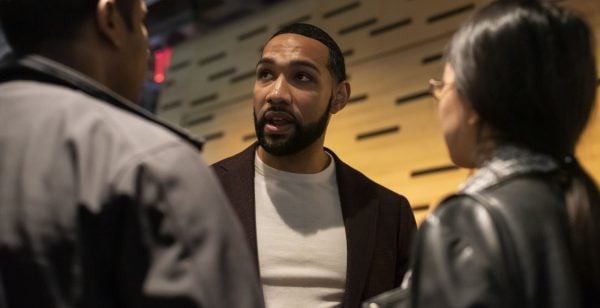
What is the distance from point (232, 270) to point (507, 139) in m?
0.50

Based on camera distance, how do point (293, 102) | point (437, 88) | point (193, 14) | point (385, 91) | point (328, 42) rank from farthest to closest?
1. point (193, 14)
2. point (385, 91)
3. point (328, 42)
4. point (293, 102)
5. point (437, 88)

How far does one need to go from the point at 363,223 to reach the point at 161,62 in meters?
3.54

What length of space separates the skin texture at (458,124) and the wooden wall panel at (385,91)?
68.1 inches

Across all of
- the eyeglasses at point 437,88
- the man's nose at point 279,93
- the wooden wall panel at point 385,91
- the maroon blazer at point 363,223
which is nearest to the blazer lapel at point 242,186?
the maroon blazer at point 363,223

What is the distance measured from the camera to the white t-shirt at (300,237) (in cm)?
182

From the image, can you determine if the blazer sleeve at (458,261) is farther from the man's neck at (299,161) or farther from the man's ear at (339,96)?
the man's ear at (339,96)

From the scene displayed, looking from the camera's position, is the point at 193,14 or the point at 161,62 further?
the point at 161,62

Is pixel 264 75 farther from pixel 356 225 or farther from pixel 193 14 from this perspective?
pixel 193 14

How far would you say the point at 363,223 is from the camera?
1.98 metres

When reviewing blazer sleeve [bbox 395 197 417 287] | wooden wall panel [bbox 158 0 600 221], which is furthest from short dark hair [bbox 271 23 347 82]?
wooden wall panel [bbox 158 0 600 221]

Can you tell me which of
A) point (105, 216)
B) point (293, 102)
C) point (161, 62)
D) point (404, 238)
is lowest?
point (161, 62)

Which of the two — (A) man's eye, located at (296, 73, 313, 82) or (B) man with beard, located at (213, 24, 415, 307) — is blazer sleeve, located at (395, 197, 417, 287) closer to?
(B) man with beard, located at (213, 24, 415, 307)

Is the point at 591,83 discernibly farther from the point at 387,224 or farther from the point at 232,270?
the point at 387,224

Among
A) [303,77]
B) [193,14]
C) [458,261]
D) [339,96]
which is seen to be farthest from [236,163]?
[193,14]
